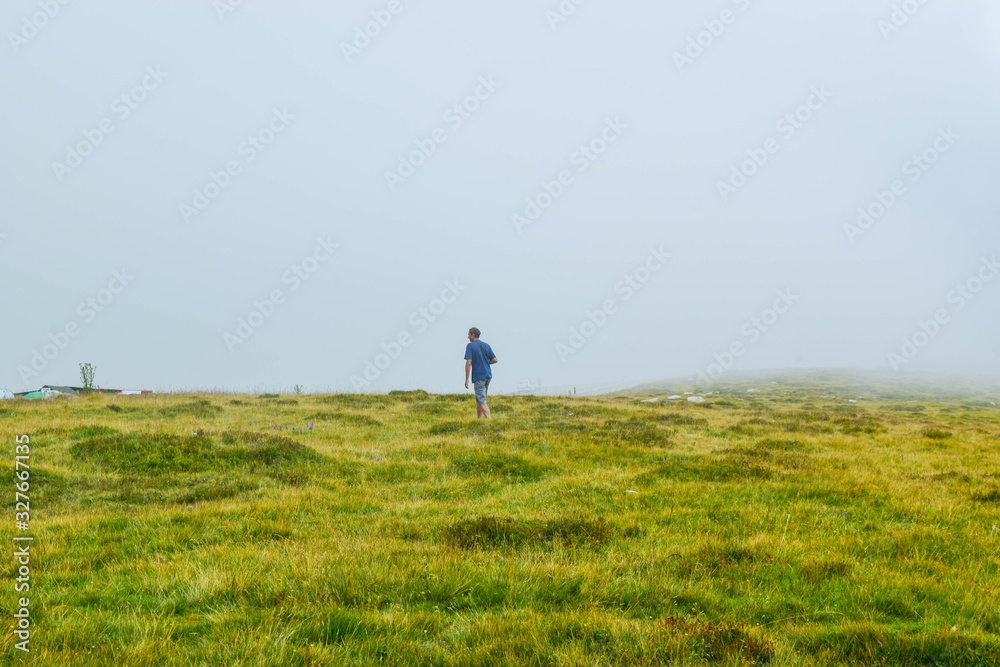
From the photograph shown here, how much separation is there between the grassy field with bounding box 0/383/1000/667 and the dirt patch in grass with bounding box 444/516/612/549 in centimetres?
4

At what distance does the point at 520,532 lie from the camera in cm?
712

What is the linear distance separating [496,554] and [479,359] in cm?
1318

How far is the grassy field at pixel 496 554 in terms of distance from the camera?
4.18 meters

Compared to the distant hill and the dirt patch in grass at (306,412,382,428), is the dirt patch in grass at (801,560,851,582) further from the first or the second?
the distant hill

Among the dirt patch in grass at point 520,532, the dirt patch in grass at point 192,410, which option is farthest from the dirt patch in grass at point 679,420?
the dirt patch in grass at point 192,410

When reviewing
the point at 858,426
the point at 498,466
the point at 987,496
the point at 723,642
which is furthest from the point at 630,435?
the point at 723,642

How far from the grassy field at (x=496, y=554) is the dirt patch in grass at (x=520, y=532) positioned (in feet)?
0.12

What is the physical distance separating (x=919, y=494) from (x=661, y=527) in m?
5.68

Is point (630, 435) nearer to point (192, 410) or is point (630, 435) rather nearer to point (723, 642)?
point (723, 642)

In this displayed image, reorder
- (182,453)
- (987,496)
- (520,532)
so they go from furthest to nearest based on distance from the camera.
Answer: (182,453) → (987,496) → (520,532)

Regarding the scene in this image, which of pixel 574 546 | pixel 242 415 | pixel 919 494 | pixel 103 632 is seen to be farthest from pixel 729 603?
pixel 242 415

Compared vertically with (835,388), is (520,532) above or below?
above

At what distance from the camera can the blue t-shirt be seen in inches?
755

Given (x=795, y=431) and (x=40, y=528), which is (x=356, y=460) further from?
(x=795, y=431)
